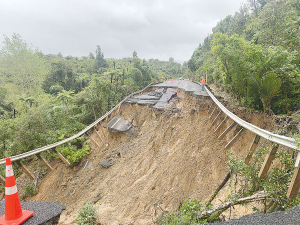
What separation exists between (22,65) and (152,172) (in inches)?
1066

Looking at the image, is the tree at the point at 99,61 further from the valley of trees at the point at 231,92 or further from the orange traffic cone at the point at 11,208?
the orange traffic cone at the point at 11,208

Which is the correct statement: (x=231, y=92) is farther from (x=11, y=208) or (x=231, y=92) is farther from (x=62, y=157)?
(x=62, y=157)

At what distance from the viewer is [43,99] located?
61.0ft

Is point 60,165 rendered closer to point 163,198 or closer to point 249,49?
point 163,198

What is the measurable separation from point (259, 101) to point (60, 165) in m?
12.4

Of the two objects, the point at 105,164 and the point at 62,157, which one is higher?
the point at 62,157

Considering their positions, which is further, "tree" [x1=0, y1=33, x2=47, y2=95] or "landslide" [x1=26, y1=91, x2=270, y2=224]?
"tree" [x1=0, y1=33, x2=47, y2=95]

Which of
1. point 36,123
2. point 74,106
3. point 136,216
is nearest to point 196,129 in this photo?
point 136,216

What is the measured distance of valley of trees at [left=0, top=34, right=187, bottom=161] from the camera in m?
10.5

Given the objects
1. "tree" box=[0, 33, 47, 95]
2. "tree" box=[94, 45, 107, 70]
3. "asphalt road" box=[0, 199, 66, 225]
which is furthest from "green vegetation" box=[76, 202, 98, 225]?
"tree" box=[94, 45, 107, 70]

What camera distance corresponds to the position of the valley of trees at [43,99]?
1055 centimetres

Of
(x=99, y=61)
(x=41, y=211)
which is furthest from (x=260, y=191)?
(x=99, y=61)

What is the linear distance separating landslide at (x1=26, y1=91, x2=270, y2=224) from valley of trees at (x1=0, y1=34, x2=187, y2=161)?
2.95 metres

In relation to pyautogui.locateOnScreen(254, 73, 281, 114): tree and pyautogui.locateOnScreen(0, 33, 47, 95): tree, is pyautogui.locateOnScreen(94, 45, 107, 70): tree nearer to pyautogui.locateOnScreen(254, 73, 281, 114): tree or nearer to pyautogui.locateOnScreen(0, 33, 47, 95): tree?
pyautogui.locateOnScreen(0, 33, 47, 95): tree
